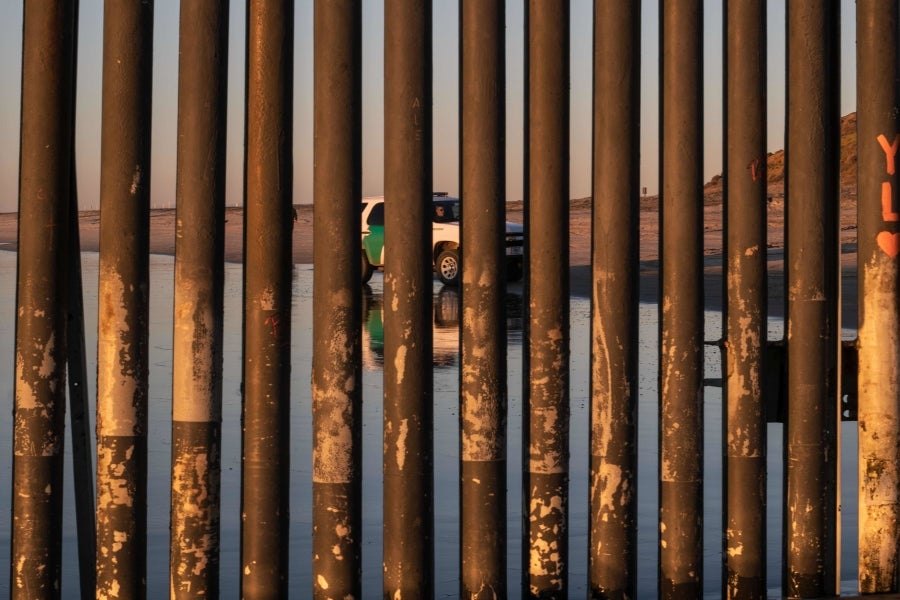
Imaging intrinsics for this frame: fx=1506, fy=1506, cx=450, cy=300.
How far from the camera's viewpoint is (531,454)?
443 centimetres

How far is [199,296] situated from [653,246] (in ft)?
108

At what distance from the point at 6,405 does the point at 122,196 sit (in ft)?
21.9

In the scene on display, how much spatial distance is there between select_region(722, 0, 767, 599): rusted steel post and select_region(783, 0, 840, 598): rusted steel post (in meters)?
0.10

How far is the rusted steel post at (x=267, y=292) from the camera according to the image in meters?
4.09

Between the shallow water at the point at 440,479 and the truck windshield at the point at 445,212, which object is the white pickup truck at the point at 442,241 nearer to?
the truck windshield at the point at 445,212

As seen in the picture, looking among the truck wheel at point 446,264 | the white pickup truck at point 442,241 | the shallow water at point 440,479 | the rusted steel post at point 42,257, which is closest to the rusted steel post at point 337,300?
the rusted steel post at point 42,257

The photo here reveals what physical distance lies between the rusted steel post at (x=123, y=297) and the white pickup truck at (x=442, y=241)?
65.2ft

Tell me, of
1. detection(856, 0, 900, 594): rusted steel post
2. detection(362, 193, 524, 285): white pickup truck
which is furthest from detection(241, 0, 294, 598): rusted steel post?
detection(362, 193, 524, 285): white pickup truck

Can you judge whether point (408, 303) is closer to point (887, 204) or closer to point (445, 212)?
point (887, 204)

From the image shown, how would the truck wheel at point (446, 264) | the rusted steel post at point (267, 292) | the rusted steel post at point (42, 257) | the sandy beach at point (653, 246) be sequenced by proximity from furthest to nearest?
the truck wheel at point (446, 264), the sandy beach at point (653, 246), the rusted steel post at point (267, 292), the rusted steel post at point (42, 257)

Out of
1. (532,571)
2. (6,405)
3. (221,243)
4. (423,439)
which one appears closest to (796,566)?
(532,571)

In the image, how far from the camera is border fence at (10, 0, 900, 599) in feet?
13.2

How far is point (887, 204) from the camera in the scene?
4.64 m

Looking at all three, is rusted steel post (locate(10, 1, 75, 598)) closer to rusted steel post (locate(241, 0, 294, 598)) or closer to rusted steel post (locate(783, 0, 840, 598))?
rusted steel post (locate(241, 0, 294, 598))
